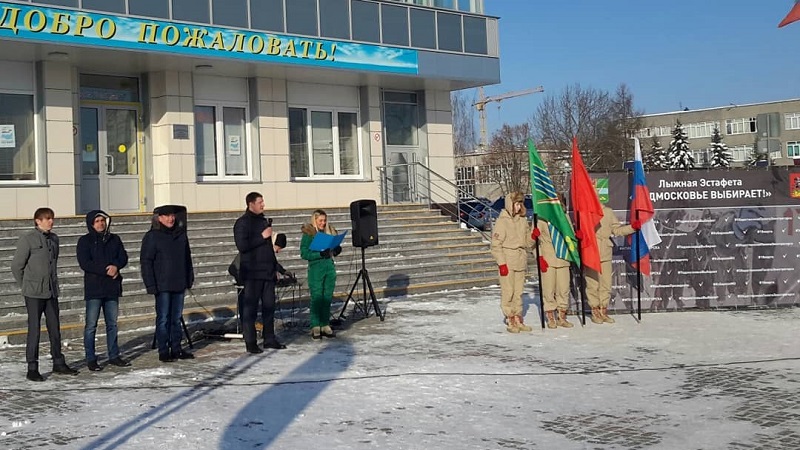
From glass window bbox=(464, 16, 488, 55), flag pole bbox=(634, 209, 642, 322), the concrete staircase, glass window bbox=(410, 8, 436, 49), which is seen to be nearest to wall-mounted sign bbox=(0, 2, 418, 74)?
glass window bbox=(410, 8, 436, 49)

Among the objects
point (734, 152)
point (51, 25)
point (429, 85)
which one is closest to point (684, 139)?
point (734, 152)

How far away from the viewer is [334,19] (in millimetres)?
21141

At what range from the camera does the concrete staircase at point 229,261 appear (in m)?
13.0

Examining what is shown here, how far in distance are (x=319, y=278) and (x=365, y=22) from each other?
38.3ft

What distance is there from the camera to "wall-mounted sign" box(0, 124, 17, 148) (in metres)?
17.7

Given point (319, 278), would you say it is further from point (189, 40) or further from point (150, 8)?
point (150, 8)

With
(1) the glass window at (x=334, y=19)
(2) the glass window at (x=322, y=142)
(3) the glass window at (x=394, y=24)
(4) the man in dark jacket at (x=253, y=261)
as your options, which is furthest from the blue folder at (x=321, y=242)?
(3) the glass window at (x=394, y=24)

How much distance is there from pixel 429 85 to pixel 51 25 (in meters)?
10.6

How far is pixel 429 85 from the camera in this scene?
24031mm

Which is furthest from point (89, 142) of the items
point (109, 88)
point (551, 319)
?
point (551, 319)

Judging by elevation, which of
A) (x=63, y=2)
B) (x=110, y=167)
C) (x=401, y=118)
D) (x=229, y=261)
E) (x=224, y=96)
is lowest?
(x=229, y=261)

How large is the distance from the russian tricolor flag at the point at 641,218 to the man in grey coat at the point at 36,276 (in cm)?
800

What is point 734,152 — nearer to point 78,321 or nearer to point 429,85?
point 429,85

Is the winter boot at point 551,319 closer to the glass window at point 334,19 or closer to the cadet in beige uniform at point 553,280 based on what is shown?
the cadet in beige uniform at point 553,280
